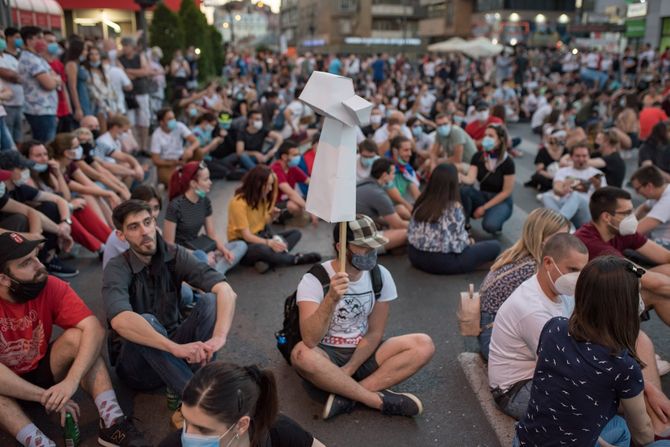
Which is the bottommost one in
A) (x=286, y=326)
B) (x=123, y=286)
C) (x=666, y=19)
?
(x=286, y=326)

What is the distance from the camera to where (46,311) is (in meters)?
3.59

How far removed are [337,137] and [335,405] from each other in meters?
1.74

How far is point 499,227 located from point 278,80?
15.8 metres

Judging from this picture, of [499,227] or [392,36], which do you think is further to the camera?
[392,36]

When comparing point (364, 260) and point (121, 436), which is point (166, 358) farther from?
point (364, 260)

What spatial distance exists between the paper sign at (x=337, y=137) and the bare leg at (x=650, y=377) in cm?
191

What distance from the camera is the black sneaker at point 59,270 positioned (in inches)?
245

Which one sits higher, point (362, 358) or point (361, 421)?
point (362, 358)

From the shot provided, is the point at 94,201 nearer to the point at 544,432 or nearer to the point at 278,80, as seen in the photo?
the point at 544,432

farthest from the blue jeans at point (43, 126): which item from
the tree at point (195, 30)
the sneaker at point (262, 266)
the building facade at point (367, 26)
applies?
the building facade at point (367, 26)

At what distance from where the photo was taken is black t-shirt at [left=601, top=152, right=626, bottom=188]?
8.24 m

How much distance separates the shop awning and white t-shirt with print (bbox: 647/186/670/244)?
68.2 ft

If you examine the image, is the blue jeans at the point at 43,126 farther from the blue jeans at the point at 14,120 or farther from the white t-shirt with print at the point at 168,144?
the white t-shirt with print at the point at 168,144

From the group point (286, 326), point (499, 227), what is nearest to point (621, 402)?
point (286, 326)
